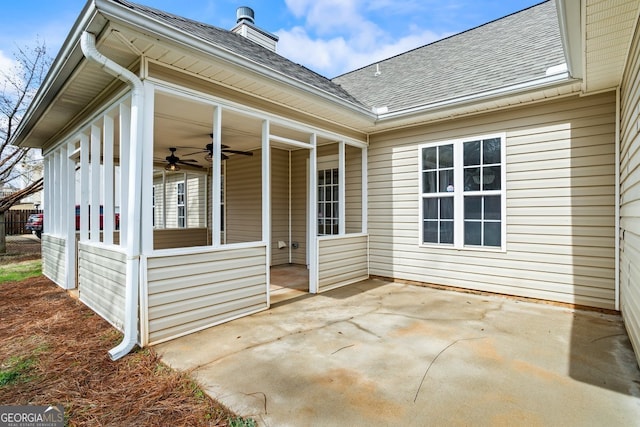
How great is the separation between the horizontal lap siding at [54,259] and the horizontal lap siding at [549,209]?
5810 mm

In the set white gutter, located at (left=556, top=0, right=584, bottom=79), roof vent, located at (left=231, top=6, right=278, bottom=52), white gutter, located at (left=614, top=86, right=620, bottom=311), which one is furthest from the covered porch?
white gutter, located at (left=614, top=86, right=620, bottom=311)

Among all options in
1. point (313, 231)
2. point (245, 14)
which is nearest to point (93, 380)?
point (313, 231)

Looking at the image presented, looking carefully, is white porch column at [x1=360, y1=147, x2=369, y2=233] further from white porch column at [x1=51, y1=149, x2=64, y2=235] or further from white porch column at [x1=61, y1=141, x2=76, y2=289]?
white porch column at [x1=51, y1=149, x2=64, y2=235]

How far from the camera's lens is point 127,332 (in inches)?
112

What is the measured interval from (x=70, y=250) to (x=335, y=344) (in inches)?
180

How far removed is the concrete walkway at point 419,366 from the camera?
196cm

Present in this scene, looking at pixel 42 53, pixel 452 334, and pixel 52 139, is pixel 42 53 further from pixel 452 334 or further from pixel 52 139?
pixel 452 334

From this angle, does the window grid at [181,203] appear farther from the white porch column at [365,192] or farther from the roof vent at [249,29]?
the white porch column at [365,192]

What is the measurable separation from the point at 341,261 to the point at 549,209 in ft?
9.74

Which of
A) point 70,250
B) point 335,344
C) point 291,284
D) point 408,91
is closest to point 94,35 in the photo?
point 335,344

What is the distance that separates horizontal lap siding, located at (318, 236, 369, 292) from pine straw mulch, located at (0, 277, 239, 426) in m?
2.68

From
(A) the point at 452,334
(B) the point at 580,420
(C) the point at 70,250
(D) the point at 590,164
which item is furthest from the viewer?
(C) the point at 70,250

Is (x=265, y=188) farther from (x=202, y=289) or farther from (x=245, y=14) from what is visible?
(x=245, y=14)

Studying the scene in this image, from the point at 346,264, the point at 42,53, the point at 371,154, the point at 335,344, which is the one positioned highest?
the point at 42,53
